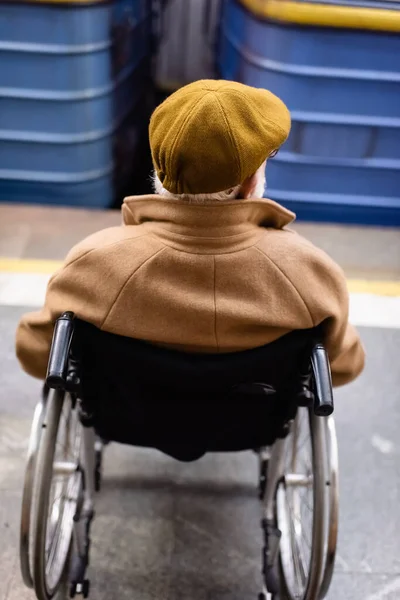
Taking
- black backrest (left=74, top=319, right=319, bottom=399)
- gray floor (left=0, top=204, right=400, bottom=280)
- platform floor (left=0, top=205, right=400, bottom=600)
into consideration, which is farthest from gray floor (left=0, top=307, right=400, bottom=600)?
gray floor (left=0, top=204, right=400, bottom=280)

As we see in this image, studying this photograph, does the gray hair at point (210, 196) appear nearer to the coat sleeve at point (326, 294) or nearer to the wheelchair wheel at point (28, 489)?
the coat sleeve at point (326, 294)

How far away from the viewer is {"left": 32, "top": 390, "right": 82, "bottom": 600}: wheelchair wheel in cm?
97

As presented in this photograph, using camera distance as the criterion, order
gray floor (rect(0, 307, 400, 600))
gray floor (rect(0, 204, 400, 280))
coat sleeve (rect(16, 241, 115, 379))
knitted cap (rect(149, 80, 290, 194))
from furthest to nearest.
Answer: gray floor (rect(0, 204, 400, 280)), gray floor (rect(0, 307, 400, 600)), coat sleeve (rect(16, 241, 115, 379)), knitted cap (rect(149, 80, 290, 194))

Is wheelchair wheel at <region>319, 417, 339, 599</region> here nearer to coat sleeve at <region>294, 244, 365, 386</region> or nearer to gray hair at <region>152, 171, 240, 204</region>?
coat sleeve at <region>294, 244, 365, 386</region>

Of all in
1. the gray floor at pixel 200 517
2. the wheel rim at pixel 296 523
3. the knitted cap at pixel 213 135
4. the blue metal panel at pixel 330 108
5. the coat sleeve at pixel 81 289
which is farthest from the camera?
the blue metal panel at pixel 330 108

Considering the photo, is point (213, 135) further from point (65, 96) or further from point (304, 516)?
point (65, 96)

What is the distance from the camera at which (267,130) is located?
81cm

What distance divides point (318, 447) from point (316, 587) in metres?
0.24

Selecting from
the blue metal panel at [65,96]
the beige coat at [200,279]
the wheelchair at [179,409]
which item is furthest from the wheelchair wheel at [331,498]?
the blue metal panel at [65,96]

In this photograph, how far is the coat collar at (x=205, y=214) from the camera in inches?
32.6

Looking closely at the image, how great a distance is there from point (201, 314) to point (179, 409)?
0.74 feet

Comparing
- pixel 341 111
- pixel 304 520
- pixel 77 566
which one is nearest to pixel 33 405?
pixel 77 566

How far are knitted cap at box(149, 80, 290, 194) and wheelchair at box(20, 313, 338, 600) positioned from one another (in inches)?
10.3

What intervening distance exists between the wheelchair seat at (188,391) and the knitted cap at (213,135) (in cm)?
25
